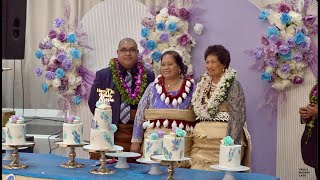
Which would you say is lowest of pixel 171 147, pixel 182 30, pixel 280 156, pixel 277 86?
pixel 280 156

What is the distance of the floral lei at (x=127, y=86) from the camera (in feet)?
11.8

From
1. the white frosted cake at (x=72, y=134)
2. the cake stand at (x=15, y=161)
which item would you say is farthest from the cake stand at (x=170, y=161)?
the cake stand at (x=15, y=161)

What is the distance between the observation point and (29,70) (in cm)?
511

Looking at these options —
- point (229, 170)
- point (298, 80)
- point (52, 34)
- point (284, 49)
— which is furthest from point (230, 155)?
point (52, 34)

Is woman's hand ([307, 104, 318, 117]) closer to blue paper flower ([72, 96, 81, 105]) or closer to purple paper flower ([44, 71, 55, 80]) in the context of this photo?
blue paper flower ([72, 96, 81, 105])

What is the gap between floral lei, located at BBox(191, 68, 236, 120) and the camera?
124 inches

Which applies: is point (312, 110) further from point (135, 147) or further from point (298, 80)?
point (135, 147)

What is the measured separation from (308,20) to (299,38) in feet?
0.58

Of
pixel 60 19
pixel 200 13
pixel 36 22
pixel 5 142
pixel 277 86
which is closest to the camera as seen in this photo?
pixel 5 142

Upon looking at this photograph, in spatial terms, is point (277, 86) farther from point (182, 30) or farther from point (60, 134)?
point (60, 134)

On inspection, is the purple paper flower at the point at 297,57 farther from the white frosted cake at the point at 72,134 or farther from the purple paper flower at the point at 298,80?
the white frosted cake at the point at 72,134

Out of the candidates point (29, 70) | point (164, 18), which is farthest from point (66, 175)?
point (29, 70)

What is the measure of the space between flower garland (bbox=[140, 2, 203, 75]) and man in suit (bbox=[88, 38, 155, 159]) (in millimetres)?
569

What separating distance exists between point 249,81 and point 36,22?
2335mm
